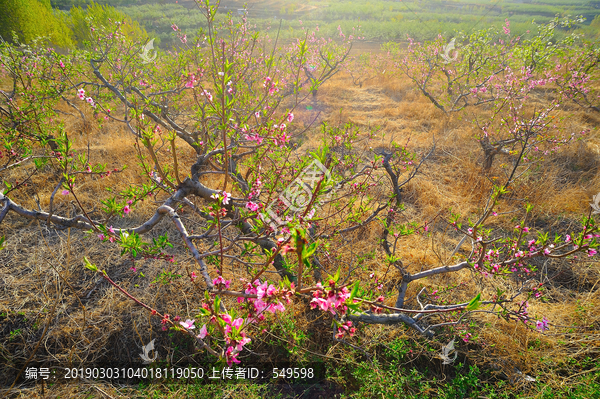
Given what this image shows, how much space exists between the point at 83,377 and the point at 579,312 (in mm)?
4954

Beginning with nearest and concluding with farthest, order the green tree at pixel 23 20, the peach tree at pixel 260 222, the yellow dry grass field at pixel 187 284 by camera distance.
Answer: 1. the peach tree at pixel 260 222
2. the yellow dry grass field at pixel 187 284
3. the green tree at pixel 23 20

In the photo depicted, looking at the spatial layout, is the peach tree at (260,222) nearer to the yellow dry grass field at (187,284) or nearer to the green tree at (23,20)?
the yellow dry grass field at (187,284)

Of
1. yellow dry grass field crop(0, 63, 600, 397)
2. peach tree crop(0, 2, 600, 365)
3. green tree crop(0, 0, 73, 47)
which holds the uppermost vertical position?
green tree crop(0, 0, 73, 47)

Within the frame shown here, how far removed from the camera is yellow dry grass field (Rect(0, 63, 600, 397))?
2396mm

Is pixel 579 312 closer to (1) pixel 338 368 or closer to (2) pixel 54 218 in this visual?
(1) pixel 338 368

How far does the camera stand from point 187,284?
2.96m

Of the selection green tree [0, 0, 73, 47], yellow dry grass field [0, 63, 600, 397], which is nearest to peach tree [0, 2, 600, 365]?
yellow dry grass field [0, 63, 600, 397]

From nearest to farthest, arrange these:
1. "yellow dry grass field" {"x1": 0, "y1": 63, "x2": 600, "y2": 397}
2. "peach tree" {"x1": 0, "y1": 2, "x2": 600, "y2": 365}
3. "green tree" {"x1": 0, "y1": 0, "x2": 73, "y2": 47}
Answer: "peach tree" {"x1": 0, "y1": 2, "x2": 600, "y2": 365}
"yellow dry grass field" {"x1": 0, "y1": 63, "x2": 600, "y2": 397}
"green tree" {"x1": 0, "y1": 0, "x2": 73, "y2": 47}

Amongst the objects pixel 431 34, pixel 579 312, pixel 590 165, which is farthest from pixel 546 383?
pixel 431 34

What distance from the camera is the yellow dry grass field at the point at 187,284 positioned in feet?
7.86

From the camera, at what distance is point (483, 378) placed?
92.0 inches

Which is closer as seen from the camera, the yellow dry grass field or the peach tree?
the peach tree

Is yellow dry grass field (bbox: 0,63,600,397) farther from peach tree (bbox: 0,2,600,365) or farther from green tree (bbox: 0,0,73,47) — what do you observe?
green tree (bbox: 0,0,73,47)

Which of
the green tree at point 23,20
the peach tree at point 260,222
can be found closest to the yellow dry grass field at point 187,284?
the peach tree at point 260,222
